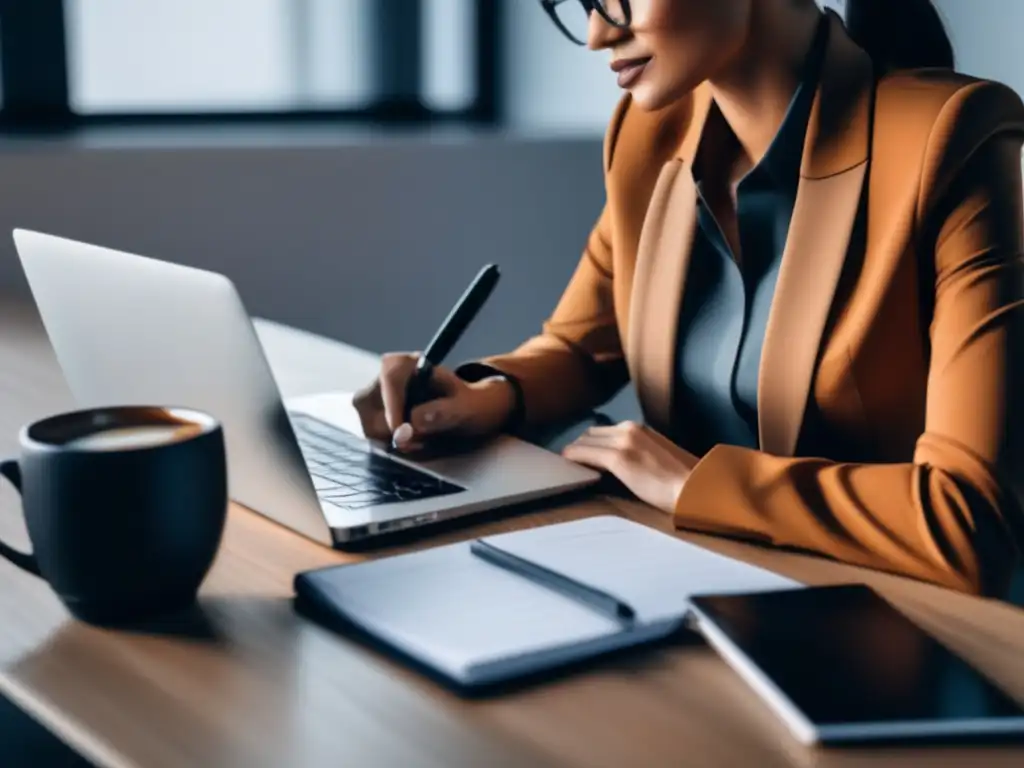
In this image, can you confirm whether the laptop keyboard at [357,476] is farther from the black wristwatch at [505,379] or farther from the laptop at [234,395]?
the black wristwatch at [505,379]

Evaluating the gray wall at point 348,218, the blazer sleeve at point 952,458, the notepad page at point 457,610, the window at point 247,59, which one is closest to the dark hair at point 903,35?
the blazer sleeve at point 952,458

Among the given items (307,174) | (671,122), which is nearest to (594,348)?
(671,122)

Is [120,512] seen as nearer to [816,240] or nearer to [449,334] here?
[449,334]

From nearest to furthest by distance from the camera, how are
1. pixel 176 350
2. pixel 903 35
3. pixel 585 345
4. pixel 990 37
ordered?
pixel 176 350, pixel 903 35, pixel 585 345, pixel 990 37

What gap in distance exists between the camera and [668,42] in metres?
1.15

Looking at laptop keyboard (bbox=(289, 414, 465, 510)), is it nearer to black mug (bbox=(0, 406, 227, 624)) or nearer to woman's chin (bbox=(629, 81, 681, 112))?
black mug (bbox=(0, 406, 227, 624))

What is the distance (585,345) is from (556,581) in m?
0.68

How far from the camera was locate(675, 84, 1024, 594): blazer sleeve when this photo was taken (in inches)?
34.4

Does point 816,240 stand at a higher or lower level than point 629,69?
lower

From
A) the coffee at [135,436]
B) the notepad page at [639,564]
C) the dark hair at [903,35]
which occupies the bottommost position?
the notepad page at [639,564]

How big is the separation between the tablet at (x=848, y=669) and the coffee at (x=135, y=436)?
12.2 inches

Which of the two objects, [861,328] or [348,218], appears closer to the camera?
[861,328]

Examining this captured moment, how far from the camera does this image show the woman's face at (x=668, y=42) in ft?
3.77

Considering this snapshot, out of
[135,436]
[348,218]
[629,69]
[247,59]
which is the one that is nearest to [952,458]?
[629,69]
